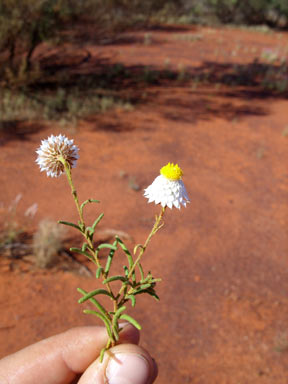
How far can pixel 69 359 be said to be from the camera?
241cm

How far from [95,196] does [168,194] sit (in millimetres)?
5322

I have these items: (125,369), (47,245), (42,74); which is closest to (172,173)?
(125,369)

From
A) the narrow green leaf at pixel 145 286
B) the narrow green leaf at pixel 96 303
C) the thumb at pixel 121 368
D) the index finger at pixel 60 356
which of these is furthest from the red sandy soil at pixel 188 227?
the narrow green leaf at pixel 145 286

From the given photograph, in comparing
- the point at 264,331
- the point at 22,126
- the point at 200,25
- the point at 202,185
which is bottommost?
the point at 264,331

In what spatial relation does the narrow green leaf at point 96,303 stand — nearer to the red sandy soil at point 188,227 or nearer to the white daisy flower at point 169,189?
the white daisy flower at point 169,189

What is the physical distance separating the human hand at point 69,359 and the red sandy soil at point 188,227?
2175 millimetres

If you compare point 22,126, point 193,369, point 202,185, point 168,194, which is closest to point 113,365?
point 168,194

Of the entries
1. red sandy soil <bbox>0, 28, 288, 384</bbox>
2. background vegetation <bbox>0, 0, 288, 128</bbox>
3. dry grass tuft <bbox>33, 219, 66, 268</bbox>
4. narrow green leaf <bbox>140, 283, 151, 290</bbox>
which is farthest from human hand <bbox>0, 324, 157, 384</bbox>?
background vegetation <bbox>0, 0, 288, 128</bbox>

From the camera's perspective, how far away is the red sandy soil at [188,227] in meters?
4.66

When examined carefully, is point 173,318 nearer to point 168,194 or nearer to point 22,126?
point 168,194

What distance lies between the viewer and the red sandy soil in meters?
4.66

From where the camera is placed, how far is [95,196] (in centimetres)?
693

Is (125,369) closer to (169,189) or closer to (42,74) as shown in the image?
(169,189)

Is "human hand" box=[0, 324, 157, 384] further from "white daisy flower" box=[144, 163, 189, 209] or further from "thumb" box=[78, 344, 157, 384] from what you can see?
"white daisy flower" box=[144, 163, 189, 209]
